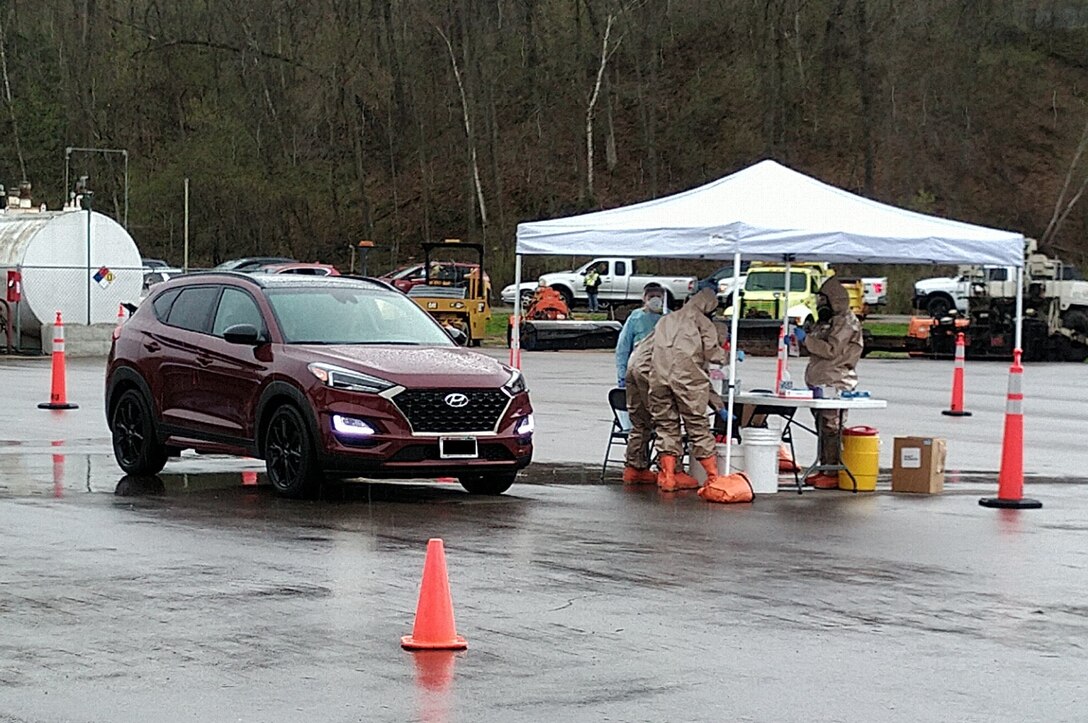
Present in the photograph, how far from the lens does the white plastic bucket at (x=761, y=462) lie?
49.5 feet

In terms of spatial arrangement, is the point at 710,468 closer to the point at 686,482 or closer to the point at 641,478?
the point at 686,482

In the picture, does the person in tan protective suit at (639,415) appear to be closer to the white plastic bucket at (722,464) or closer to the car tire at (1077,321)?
the white plastic bucket at (722,464)

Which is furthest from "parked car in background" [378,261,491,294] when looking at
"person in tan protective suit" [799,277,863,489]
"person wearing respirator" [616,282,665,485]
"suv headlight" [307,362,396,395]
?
"suv headlight" [307,362,396,395]

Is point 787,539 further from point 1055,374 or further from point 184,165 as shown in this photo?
point 184,165

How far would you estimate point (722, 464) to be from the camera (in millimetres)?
15117

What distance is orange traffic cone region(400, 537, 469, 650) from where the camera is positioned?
26.7 feet

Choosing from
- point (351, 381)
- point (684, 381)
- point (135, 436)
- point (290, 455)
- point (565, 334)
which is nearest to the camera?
point (351, 381)

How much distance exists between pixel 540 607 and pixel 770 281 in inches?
1495

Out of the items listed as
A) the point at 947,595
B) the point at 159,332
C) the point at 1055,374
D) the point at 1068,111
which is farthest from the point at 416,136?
the point at 947,595

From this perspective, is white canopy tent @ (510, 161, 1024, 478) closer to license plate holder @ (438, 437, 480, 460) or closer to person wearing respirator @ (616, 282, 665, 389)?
person wearing respirator @ (616, 282, 665, 389)

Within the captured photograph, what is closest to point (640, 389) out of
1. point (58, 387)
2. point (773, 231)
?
point (773, 231)

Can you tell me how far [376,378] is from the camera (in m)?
13.8

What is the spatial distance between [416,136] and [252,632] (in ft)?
224

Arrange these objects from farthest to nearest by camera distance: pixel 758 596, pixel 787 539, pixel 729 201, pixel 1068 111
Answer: pixel 1068 111 → pixel 729 201 → pixel 787 539 → pixel 758 596
